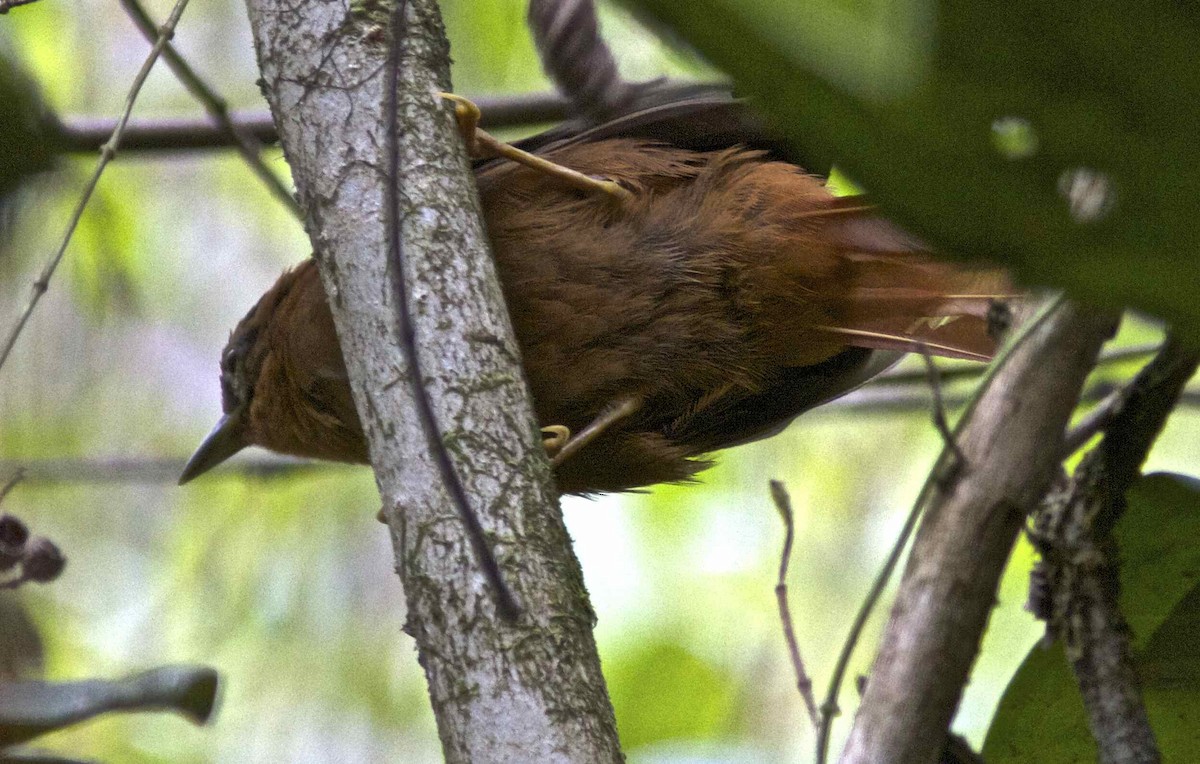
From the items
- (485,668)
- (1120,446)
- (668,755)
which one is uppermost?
(1120,446)

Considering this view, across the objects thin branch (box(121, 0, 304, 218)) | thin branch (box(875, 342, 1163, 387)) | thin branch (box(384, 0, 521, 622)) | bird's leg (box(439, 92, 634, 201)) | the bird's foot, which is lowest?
thin branch (box(384, 0, 521, 622))

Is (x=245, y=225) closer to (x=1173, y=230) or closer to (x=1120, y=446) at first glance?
(x=1120, y=446)

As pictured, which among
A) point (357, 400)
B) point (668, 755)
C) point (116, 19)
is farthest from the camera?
point (116, 19)

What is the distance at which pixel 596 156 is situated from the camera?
2934 millimetres

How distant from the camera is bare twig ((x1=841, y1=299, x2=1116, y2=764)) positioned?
6.81ft

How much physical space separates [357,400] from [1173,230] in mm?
1256

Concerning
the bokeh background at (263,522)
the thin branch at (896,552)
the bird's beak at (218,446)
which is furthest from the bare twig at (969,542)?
the bird's beak at (218,446)

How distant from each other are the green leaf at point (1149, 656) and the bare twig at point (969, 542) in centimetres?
23

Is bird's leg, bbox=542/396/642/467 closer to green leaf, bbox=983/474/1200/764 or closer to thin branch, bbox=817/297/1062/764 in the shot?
thin branch, bbox=817/297/1062/764

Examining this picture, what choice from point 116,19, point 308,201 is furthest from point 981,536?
point 116,19

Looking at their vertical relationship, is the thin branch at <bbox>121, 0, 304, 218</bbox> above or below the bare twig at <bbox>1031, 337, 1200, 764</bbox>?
above

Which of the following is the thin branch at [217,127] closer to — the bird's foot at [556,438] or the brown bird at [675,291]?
the brown bird at [675,291]

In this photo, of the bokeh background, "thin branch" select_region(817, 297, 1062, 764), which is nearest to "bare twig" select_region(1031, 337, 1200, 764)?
"thin branch" select_region(817, 297, 1062, 764)

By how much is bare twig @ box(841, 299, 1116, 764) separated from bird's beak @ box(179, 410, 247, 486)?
212 centimetres
